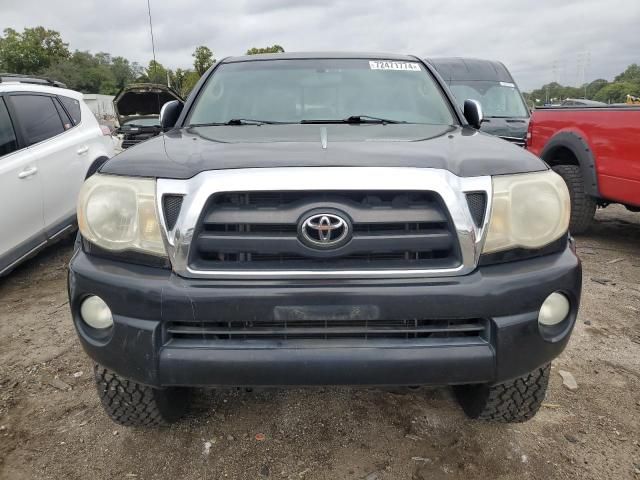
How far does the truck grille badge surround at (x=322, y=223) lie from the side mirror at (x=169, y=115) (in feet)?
4.77

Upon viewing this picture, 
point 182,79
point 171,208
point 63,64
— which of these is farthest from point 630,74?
point 171,208

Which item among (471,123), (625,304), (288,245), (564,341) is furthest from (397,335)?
(625,304)

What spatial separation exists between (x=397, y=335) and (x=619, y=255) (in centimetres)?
422

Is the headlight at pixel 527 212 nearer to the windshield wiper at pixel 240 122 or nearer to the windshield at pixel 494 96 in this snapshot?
the windshield wiper at pixel 240 122

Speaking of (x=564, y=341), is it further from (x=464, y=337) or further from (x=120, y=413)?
(x=120, y=413)

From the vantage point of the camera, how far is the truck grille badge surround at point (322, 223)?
1.77 meters

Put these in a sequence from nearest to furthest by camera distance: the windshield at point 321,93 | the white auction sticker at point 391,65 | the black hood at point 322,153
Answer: the black hood at point 322,153 → the windshield at point 321,93 → the white auction sticker at point 391,65

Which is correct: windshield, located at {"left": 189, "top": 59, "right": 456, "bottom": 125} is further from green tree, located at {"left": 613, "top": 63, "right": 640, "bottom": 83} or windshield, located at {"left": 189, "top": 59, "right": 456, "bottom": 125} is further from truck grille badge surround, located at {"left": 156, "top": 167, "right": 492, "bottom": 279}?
green tree, located at {"left": 613, "top": 63, "right": 640, "bottom": 83}

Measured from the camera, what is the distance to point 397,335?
6.01ft

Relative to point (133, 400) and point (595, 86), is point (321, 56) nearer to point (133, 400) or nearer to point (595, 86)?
point (133, 400)

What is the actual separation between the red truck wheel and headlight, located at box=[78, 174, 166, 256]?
4671 millimetres

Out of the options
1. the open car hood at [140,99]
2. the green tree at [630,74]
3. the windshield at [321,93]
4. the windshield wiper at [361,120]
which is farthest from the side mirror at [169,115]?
the green tree at [630,74]

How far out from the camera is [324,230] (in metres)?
1.76

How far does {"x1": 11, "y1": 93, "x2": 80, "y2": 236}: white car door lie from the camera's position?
445cm
